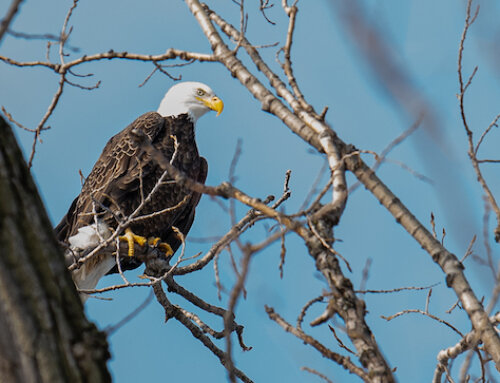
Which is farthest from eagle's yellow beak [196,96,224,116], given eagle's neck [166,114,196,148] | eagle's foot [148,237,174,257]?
eagle's foot [148,237,174,257]

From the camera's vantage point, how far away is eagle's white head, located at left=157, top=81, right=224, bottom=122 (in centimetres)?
613

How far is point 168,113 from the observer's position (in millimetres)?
6074

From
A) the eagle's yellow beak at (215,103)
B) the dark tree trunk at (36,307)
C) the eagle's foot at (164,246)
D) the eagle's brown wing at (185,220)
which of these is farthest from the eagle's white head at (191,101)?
the dark tree trunk at (36,307)

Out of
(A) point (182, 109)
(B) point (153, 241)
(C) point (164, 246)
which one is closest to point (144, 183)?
(B) point (153, 241)

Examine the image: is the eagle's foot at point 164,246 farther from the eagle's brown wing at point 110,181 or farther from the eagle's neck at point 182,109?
the eagle's neck at point 182,109

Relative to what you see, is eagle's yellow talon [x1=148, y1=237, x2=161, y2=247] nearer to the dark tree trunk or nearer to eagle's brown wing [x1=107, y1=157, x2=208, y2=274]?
eagle's brown wing [x1=107, y1=157, x2=208, y2=274]

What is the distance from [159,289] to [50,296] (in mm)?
3215

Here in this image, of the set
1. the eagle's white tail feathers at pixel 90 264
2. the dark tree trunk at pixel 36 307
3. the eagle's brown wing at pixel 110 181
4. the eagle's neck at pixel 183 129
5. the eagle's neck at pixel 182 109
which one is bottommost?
the dark tree trunk at pixel 36 307

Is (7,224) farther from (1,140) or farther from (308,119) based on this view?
(308,119)

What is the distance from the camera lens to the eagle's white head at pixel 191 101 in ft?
20.1

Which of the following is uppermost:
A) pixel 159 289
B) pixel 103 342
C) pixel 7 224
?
pixel 159 289

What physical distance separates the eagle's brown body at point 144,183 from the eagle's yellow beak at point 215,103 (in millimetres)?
287

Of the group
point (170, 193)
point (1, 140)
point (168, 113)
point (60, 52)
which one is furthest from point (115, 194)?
point (1, 140)

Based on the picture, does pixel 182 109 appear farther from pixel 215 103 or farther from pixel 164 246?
pixel 164 246
